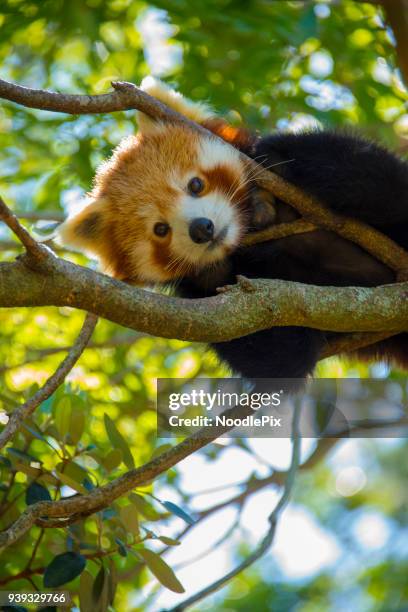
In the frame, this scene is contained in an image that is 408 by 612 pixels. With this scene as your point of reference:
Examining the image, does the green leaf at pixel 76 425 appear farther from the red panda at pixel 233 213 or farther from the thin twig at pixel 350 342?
the thin twig at pixel 350 342

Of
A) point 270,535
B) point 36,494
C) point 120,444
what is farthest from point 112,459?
point 270,535

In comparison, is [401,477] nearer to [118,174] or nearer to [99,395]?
[99,395]

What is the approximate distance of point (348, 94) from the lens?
550cm

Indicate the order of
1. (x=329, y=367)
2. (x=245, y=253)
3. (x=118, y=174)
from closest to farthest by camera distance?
1. (x=245, y=253)
2. (x=118, y=174)
3. (x=329, y=367)

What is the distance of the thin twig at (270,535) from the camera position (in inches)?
119

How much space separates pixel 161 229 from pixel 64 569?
1869mm

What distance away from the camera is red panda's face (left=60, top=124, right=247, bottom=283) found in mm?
3803

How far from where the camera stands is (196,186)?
395 centimetres

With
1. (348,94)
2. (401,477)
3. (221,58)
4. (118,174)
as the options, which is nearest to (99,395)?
(118,174)

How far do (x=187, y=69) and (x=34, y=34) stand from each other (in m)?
1.30

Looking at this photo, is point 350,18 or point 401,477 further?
point 401,477

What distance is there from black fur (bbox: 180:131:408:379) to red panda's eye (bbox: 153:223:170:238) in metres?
0.29

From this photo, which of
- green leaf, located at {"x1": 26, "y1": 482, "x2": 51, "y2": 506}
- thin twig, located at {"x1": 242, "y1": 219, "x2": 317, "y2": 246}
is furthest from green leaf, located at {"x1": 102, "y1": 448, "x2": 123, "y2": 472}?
thin twig, located at {"x1": 242, "y1": 219, "x2": 317, "y2": 246}

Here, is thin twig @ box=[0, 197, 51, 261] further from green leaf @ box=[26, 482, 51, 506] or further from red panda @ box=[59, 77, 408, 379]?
red panda @ box=[59, 77, 408, 379]
